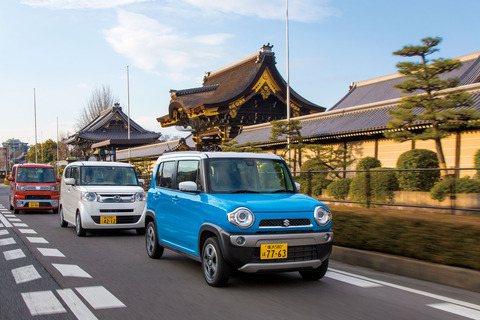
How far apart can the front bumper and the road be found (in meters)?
0.32

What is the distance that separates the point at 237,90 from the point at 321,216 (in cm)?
2438

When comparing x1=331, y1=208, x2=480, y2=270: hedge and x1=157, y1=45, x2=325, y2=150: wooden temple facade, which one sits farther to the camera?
x1=157, y1=45, x2=325, y2=150: wooden temple facade

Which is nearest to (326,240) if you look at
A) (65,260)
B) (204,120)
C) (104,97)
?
(65,260)

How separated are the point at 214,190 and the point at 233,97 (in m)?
23.3

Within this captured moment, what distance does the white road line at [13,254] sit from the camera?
833cm

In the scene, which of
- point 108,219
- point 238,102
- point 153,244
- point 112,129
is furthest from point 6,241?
point 112,129

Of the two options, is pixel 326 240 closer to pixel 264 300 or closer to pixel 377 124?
pixel 264 300

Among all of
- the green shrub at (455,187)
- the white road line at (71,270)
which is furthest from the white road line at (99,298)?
the green shrub at (455,187)

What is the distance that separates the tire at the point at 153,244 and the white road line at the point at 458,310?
4.49 m

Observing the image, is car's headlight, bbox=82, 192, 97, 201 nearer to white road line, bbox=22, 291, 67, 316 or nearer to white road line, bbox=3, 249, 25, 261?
white road line, bbox=3, 249, 25, 261

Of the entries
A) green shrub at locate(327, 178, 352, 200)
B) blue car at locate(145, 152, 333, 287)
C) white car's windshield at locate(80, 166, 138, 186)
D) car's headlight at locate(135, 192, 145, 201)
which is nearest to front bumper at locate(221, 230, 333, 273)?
blue car at locate(145, 152, 333, 287)

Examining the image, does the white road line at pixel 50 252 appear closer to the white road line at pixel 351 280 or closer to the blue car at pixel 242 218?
the blue car at pixel 242 218

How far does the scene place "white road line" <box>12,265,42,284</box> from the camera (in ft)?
21.4

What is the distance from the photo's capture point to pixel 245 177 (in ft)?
22.7
